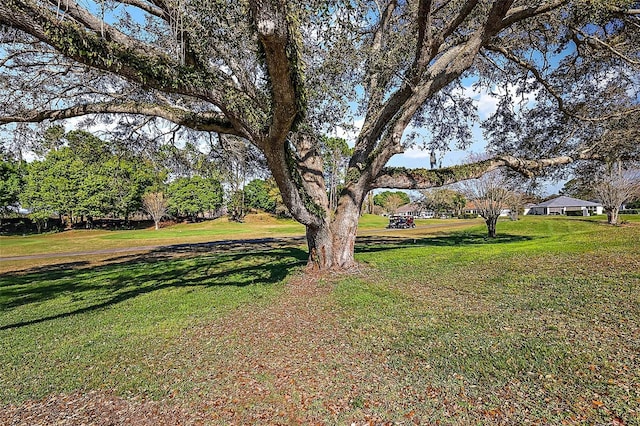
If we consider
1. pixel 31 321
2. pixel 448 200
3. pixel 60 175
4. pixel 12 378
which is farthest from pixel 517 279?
pixel 448 200

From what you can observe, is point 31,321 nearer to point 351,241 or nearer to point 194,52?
point 194,52

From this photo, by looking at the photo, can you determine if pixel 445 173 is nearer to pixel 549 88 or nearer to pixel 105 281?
pixel 549 88

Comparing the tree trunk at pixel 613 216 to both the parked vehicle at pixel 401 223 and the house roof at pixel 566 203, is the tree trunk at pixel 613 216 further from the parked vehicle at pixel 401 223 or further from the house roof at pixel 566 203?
the house roof at pixel 566 203

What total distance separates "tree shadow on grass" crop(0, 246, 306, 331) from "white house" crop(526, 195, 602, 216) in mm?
67926

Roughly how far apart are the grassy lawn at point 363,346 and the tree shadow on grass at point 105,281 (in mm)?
128

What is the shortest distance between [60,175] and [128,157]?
39099mm

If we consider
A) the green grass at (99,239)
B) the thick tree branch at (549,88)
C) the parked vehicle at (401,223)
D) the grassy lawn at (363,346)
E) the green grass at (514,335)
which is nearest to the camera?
the green grass at (514,335)

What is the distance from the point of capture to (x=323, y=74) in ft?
25.2

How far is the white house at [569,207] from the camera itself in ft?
198

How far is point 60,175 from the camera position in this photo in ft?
127

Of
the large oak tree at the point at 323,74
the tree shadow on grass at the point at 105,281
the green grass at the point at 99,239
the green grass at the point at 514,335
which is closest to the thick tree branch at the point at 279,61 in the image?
the large oak tree at the point at 323,74

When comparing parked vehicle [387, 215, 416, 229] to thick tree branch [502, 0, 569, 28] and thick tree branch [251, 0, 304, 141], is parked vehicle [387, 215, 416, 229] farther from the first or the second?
thick tree branch [251, 0, 304, 141]

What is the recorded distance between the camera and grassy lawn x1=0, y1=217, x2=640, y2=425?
10.3 feet

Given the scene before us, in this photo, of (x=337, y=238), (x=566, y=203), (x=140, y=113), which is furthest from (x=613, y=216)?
(x=566, y=203)
